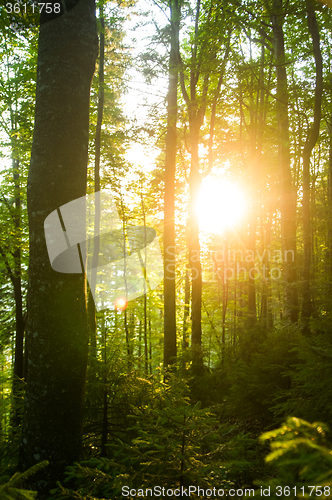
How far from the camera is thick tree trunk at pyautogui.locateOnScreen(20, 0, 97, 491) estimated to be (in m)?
2.59

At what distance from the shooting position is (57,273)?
2.72 m

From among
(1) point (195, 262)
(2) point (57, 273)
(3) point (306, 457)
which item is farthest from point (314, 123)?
(3) point (306, 457)

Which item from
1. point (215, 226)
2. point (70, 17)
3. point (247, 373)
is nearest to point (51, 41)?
point (70, 17)

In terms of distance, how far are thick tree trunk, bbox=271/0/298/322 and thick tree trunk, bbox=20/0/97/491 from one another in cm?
647

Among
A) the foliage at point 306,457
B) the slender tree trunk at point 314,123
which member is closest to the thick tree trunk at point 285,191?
the slender tree trunk at point 314,123

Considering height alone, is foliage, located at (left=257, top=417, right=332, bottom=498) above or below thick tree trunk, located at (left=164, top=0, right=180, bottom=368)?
below

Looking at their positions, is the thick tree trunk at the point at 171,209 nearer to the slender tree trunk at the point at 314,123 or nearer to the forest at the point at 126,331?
the forest at the point at 126,331

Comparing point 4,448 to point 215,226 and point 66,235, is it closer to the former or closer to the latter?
point 66,235

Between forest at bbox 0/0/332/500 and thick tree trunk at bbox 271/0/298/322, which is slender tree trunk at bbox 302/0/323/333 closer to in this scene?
forest at bbox 0/0/332/500

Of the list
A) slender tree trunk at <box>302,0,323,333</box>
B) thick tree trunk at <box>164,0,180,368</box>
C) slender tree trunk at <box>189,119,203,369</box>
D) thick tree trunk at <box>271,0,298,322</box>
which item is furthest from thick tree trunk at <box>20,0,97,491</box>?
slender tree trunk at <box>189,119,203,369</box>

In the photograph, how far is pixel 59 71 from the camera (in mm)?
2842

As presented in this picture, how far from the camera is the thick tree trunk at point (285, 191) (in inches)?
303

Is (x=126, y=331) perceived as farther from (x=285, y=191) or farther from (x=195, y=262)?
(x=285, y=191)

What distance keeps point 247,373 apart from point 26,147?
11330mm
